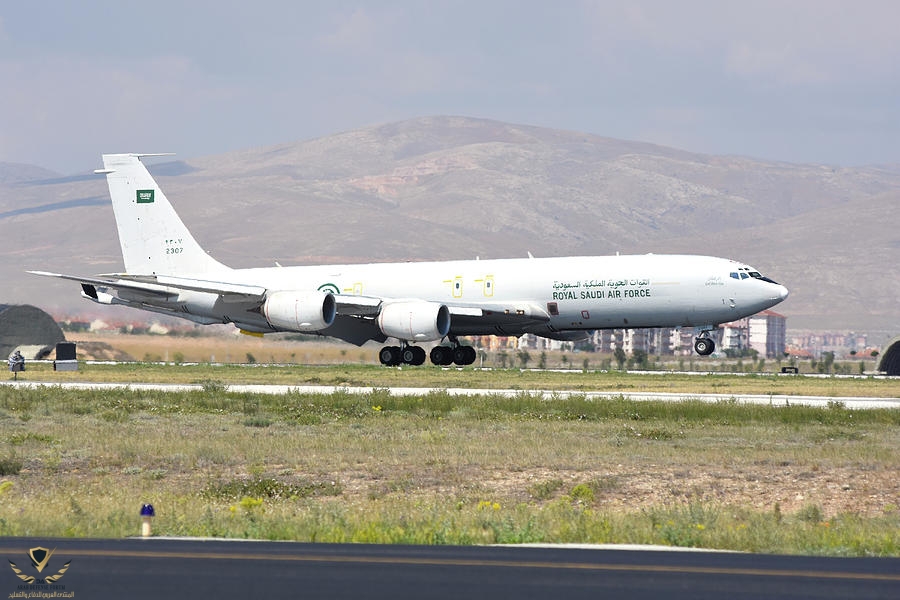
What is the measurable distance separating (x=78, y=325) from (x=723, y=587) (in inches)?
3239

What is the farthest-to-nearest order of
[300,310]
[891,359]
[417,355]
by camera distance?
[891,359], [417,355], [300,310]

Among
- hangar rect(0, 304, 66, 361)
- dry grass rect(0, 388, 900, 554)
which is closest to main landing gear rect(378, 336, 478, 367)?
dry grass rect(0, 388, 900, 554)

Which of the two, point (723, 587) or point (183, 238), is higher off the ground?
point (183, 238)

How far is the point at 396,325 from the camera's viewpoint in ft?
174

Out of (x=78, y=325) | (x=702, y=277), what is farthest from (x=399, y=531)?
(x=78, y=325)

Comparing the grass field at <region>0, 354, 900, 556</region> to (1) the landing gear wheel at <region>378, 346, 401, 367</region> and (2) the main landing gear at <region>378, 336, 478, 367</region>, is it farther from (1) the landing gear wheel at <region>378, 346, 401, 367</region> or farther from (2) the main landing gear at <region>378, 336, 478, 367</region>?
(1) the landing gear wheel at <region>378, 346, 401, 367</region>

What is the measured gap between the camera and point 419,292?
56500mm

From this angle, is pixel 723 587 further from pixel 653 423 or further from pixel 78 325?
pixel 78 325

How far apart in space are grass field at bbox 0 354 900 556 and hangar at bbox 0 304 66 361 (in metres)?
46.2

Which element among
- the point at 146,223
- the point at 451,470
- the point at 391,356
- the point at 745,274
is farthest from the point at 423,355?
the point at 451,470

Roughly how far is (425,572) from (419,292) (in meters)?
44.7

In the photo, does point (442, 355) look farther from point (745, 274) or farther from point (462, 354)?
point (745, 274)

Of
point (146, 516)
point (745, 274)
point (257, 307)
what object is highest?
point (745, 274)

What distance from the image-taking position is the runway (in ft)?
119
